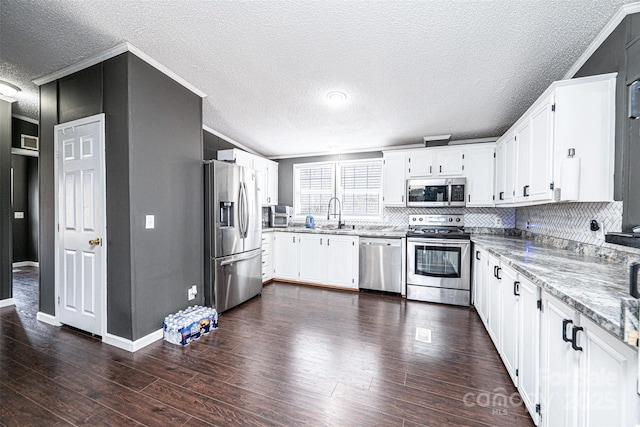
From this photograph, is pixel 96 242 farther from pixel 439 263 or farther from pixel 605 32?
pixel 605 32

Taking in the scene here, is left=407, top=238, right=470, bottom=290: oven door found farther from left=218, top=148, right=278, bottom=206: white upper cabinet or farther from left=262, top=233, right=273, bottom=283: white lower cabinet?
left=218, top=148, right=278, bottom=206: white upper cabinet

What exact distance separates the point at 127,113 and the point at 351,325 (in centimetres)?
303

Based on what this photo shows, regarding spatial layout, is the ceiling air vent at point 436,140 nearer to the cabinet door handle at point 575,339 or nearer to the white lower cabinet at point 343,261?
the white lower cabinet at point 343,261

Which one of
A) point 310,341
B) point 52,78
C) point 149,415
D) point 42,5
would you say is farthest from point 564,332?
point 52,78

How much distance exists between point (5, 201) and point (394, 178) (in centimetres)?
547

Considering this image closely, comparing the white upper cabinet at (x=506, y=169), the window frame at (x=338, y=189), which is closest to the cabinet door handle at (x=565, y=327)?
the white upper cabinet at (x=506, y=169)

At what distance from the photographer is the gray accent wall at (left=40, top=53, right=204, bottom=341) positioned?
2297 mm

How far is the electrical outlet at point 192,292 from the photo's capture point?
2.87 metres

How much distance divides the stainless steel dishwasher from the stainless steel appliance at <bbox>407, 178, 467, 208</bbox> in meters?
0.78

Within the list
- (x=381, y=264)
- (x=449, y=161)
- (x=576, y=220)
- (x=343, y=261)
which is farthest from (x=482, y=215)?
(x=343, y=261)

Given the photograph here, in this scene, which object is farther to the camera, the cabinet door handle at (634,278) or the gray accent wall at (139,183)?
the gray accent wall at (139,183)

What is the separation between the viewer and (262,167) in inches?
195

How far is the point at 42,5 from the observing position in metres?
1.82

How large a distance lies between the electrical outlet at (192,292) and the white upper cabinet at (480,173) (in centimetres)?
394
